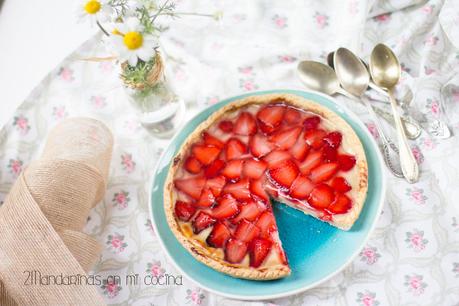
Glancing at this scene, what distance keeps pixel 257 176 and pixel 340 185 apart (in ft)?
1.16

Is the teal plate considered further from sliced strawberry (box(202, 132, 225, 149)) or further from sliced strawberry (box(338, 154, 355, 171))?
sliced strawberry (box(202, 132, 225, 149))

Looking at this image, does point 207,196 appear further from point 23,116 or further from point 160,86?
point 23,116

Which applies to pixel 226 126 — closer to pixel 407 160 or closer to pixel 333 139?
pixel 333 139

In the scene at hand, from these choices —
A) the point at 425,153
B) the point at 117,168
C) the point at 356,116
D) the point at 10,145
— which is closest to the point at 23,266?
the point at 117,168

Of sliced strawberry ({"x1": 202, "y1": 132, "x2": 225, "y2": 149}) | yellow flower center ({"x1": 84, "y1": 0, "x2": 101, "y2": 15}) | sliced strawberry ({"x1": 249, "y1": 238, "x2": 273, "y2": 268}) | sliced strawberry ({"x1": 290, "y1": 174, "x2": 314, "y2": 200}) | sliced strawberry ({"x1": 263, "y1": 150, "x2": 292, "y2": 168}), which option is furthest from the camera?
sliced strawberry ({"x1": 202, "y1": 132, "x2": 225, "y2": 149})

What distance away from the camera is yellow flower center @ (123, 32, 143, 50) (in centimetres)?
193

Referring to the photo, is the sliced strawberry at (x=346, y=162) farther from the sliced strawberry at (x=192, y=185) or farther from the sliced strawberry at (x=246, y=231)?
the sliced strawberry at (x=192, y=185)

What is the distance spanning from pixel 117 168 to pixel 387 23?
1486 millimetres

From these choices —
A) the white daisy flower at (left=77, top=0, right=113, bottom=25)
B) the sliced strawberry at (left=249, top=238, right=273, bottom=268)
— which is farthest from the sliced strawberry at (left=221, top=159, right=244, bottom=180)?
the white daisy flower at (left=77, top=0, right=113, bottom=25)

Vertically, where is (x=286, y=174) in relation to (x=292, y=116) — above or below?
below

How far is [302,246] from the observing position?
205 cm

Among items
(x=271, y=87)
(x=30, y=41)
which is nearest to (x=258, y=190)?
(x=271, y=87)

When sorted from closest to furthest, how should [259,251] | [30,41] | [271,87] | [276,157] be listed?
[259,251] < [276,157] < [271,87] < [30,41]

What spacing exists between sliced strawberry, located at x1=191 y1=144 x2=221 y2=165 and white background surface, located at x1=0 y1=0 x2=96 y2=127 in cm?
104
